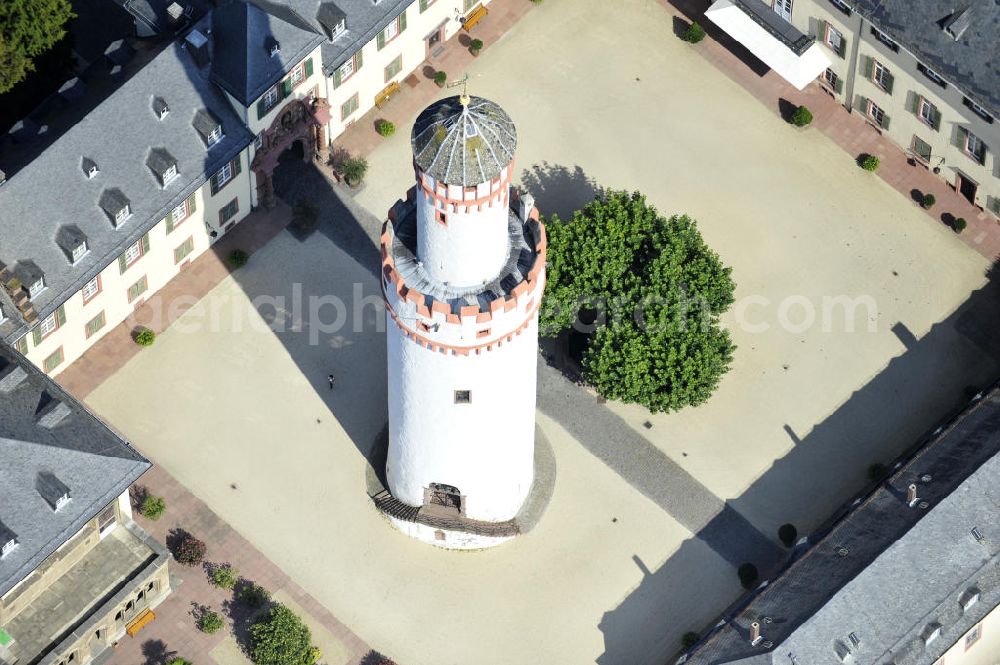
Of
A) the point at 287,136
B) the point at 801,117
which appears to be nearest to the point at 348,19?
the point at 287,136

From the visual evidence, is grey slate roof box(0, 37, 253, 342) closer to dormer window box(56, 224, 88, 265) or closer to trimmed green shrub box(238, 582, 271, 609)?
dormer window box(56, 224, 88, 265)

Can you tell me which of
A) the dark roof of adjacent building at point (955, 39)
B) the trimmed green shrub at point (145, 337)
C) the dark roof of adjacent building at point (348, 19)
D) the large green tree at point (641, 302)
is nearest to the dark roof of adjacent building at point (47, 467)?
the trimmed green shrub at point (145, 337)

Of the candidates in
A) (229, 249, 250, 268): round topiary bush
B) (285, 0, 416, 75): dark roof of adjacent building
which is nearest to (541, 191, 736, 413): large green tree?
(285, 0, 416, 75): dark roof of adjacent building

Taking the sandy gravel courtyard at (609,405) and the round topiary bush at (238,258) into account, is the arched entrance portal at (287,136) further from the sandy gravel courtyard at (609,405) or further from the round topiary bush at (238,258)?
the round topiary bush at (238,258)

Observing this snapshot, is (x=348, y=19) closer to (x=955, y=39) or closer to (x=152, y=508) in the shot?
(x=152, y=508)

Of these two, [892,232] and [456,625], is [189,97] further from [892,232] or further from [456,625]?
[892,232]

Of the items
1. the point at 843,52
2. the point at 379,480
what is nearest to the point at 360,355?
the point at 379,480
